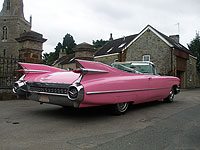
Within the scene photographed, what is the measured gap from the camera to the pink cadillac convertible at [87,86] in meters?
3.22

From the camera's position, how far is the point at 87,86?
126 inches

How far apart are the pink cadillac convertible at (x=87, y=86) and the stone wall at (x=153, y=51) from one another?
56.9ft

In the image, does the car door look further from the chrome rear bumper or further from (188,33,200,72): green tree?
(188,33,200,72): green tree

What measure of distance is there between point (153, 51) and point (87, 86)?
19.8 metres

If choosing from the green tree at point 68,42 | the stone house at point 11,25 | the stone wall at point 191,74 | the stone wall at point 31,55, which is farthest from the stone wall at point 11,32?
the stone wall at point 31,55

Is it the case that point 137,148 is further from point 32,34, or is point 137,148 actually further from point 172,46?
point 172,46

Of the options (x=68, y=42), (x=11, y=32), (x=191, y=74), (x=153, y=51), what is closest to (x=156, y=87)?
(x=153, y=51)

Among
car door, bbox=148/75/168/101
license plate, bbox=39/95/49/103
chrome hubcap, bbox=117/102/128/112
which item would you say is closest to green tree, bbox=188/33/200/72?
car door, bbox=148/75/168/101

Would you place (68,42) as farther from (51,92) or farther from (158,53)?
(51,92)

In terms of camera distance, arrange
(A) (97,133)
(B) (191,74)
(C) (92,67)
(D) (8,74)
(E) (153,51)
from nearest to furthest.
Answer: (A) (97,133) < (C) (92,67) < (D) (8,74) < (E) (153,51) < (B) (191,74)

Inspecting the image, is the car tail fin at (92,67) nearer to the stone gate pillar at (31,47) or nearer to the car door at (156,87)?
the car door at (156,87)

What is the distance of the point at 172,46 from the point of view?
804 inches

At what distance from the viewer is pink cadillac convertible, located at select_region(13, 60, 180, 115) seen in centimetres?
322

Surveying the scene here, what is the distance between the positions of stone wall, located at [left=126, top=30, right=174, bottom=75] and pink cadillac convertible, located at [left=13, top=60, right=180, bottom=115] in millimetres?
17354
